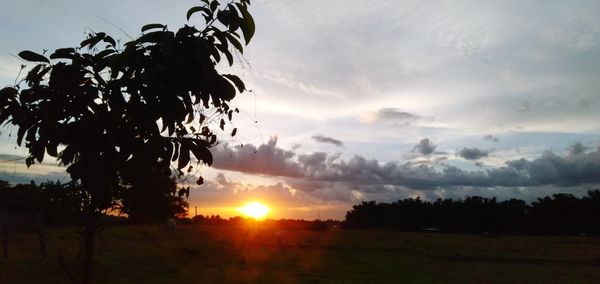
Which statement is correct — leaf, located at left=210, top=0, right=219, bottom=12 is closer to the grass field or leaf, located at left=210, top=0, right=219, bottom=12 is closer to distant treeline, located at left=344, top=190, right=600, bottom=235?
the grass field

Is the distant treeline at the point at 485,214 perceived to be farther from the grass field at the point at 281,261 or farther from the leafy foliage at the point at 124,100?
the leafy foliage at the point at 124,100

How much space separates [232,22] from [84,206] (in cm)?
161

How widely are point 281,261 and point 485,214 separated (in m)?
69.8

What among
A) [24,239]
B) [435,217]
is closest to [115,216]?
[24,239]

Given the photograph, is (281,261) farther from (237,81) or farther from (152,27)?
(152,27)

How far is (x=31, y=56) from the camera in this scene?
3193 millimetres

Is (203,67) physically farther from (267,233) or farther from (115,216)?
(267,233)

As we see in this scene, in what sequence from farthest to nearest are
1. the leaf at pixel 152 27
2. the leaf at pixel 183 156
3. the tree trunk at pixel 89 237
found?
the tree trunk at pixel 89 237 < the leaf at pixel 183 156 < the leaf at pixel 152 27

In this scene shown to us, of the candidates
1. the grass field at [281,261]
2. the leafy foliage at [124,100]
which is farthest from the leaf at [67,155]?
the grass field at [281,261]

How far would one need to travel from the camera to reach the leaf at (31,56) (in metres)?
3.17

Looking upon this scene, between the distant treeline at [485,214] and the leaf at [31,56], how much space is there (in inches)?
3361

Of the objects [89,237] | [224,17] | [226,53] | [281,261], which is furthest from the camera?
Result: [281,261]

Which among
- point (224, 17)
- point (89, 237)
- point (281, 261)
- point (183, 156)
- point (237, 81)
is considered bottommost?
point (281, 261)

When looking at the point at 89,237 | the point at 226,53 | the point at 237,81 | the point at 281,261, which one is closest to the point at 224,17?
the point at 226,53
